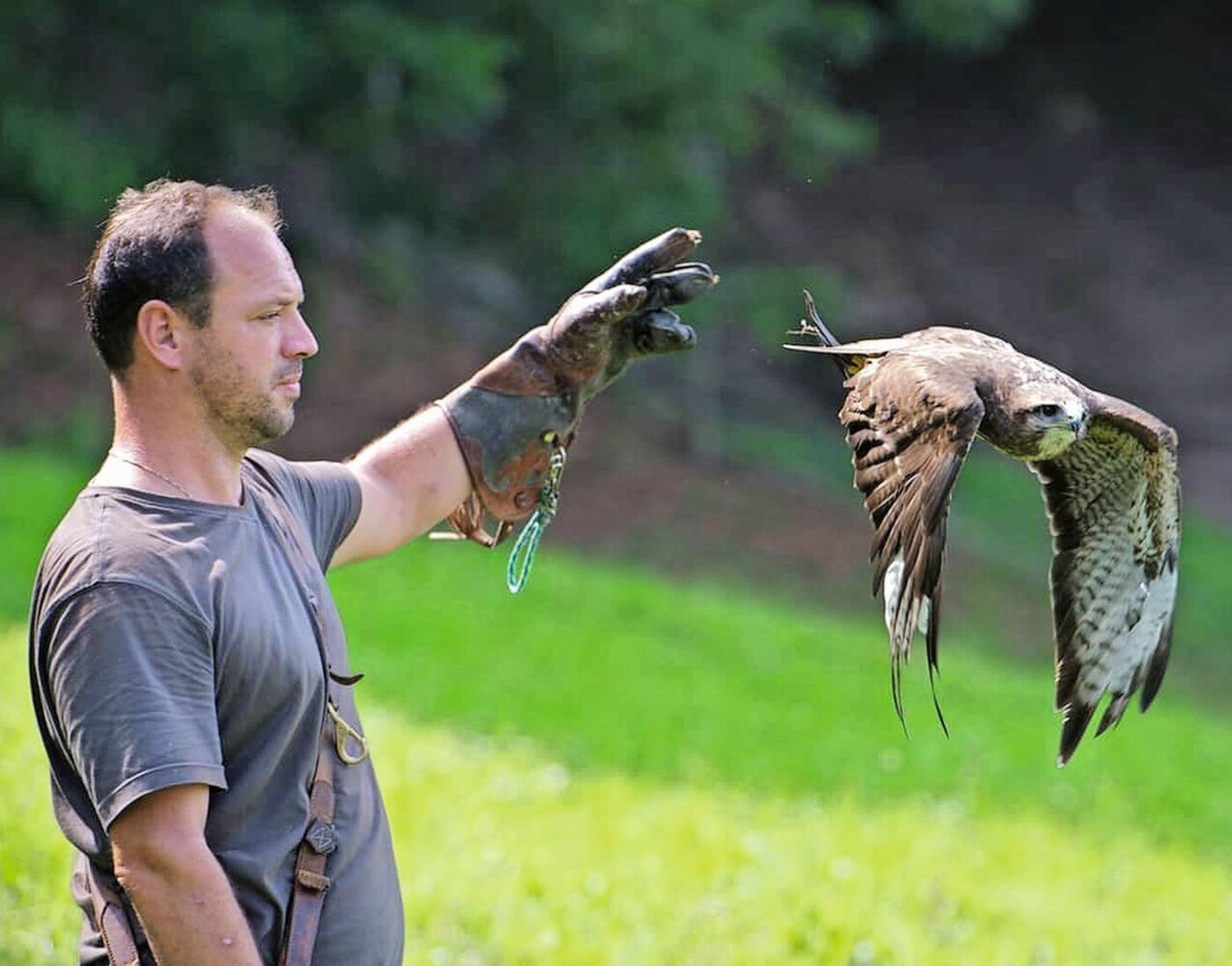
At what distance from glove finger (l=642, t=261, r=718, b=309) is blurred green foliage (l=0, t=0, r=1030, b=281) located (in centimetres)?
917

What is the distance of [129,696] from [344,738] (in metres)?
0.43

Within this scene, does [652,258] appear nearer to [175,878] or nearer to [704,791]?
[175,878]

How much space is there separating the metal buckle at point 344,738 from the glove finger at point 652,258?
105cm

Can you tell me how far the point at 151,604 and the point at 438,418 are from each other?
3.71 feet

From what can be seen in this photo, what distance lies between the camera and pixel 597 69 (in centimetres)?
1349

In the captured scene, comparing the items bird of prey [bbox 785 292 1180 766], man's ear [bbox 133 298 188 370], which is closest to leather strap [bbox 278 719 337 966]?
man's ear [bbox 133 298 188 370]

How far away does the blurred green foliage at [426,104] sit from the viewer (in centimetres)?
1219

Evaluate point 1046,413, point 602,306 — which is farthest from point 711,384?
point 602,306

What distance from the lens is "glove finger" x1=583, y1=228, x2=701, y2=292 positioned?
3391 mm

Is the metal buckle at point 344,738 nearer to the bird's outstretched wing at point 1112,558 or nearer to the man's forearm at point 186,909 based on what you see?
the man's forearm at point 186,909

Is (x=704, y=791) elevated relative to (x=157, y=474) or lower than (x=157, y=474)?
lower

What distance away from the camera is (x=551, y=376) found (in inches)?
137

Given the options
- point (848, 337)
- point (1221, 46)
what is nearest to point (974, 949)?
point (848, 337)

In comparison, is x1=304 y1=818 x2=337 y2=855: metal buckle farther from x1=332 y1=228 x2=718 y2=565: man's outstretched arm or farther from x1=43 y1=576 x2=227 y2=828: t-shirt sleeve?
x1=332 y1=228 x2=718 y2=565: man's outstretched arm
